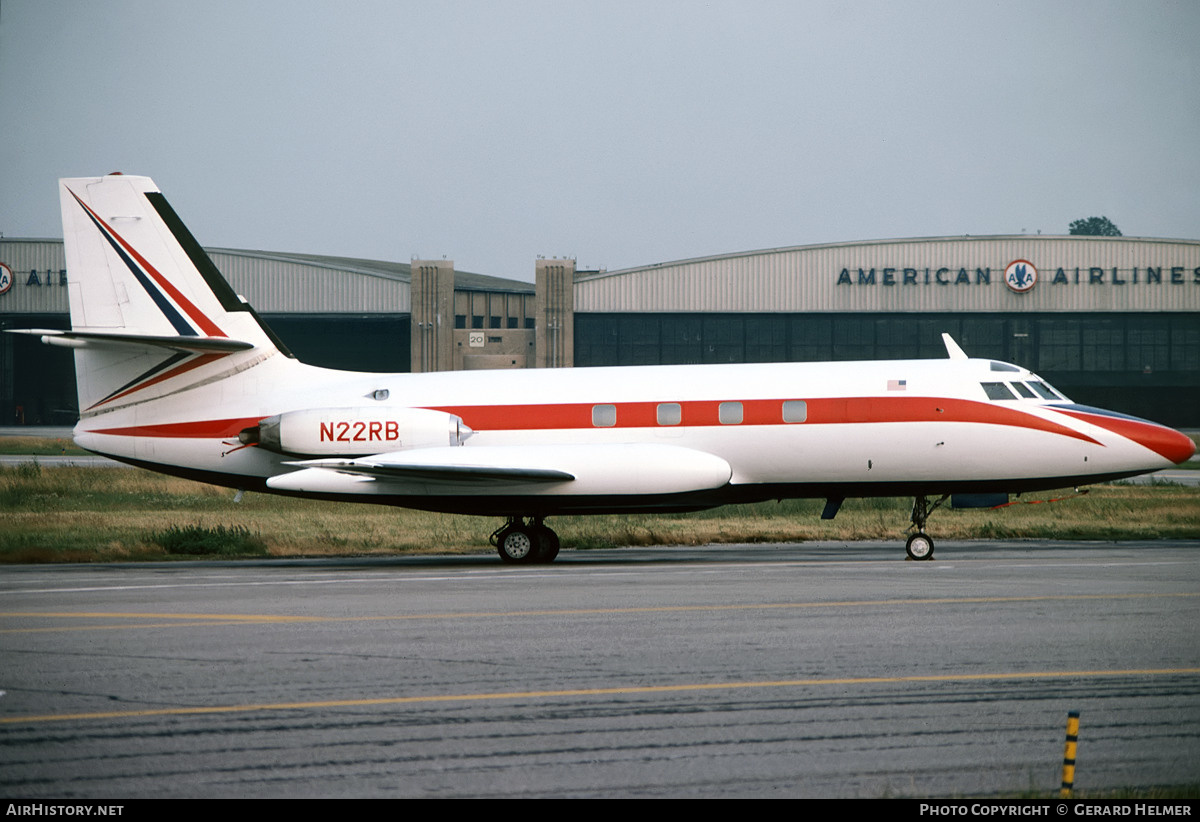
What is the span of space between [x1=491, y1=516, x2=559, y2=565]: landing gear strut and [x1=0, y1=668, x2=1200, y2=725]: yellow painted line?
11741 millimetres

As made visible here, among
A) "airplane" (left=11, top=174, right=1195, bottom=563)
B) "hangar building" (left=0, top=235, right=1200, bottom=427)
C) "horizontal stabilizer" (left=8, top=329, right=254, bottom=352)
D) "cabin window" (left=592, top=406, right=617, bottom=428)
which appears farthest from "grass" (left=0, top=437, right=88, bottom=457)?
"cabin window" (left=592, top=406, right=617, bottom=428)

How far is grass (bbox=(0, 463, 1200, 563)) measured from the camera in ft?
79.5

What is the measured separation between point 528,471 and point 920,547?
6.75 metres

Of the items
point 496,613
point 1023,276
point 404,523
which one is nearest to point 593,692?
point 496,613

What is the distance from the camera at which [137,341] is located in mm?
20875

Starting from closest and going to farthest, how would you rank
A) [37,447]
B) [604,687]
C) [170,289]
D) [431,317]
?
[604,687], [170,289], [37,447], [431,317]

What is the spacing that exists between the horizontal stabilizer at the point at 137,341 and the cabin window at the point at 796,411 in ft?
31.9

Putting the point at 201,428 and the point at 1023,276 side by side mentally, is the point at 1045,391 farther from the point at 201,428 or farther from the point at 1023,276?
the point at 1023,276

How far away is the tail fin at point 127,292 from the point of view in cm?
2203

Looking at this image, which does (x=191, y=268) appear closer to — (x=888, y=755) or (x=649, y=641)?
(x=649, y=641)

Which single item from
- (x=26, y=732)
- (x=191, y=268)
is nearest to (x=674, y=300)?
(x=191, y=268)

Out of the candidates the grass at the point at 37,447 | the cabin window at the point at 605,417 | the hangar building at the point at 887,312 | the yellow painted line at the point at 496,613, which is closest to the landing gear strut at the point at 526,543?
the cabin window at the point at 605,417

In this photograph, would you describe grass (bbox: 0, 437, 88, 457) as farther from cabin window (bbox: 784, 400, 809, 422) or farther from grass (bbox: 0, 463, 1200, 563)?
cabin window (bbox: 784, 400, 809, 422)
